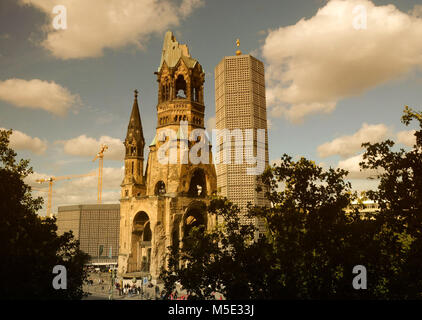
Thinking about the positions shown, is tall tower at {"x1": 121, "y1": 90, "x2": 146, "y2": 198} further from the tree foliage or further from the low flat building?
the low flat building

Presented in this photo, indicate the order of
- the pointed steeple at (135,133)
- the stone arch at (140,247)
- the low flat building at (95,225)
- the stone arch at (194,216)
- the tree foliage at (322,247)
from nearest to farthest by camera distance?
the tree foliage at (322,247), the stone arch at (194,216), the stone arch at (140,247), the pointed steeple at (135,133), the low flat building at (95,225)

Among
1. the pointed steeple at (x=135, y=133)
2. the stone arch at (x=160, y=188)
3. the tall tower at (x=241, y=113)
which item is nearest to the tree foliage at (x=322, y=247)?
the stone arch at (x=160, y=188)

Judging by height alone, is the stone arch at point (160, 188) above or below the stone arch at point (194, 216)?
above

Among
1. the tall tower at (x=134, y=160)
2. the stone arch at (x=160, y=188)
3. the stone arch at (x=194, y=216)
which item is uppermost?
the tall tower at (x=134, y=160)

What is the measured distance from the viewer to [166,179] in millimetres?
50875

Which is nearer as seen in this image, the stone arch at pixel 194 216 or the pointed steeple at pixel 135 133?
the stone arch at pixel 194 216

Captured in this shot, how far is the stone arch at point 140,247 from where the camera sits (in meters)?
51.0

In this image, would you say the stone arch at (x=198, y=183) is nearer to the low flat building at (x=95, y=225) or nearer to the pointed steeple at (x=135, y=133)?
the pointed steeple at (x=135, y=133)

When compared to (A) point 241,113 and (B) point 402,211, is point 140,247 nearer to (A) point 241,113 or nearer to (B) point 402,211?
(A) point 241,113

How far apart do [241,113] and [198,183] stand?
13.6 meters

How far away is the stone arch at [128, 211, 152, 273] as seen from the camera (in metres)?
51.0

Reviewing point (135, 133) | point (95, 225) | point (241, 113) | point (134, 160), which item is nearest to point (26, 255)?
point (134, 160)
